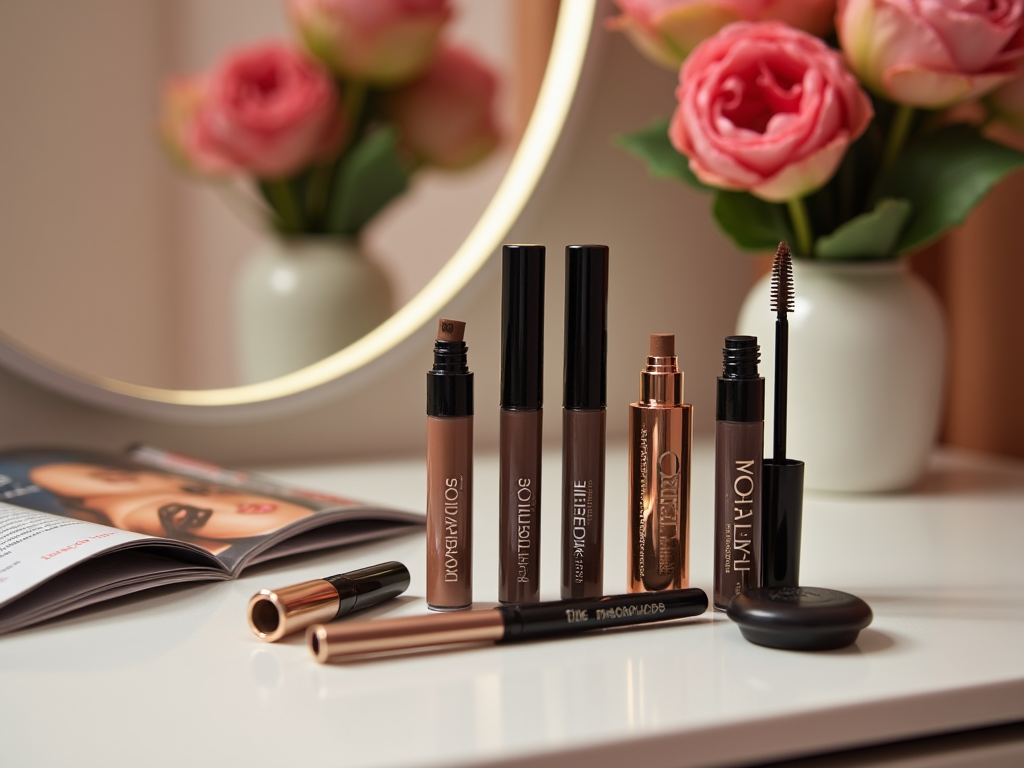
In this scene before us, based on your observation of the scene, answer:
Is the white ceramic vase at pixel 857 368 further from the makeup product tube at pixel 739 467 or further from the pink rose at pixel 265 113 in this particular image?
the pink rose at pixel 265 113

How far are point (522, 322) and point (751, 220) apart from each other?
1.12 ft

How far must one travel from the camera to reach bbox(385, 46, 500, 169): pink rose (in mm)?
942

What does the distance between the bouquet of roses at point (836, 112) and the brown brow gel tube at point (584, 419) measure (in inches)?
8.0

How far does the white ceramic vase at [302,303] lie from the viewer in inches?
36.1

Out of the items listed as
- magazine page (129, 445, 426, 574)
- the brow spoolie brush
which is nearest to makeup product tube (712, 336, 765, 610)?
the brow spoolie brush

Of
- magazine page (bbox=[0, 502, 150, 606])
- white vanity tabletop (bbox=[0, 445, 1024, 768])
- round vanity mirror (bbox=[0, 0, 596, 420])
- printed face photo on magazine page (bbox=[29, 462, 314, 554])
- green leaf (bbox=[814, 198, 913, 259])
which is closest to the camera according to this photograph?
white vanity tabletop (bbox=[0, 445, 1024, 768])

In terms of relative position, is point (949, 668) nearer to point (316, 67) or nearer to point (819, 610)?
point (819, 610)

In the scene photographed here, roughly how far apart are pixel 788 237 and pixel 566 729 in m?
0.50

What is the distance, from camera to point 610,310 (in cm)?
101

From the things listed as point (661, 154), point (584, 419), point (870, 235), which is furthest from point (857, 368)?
point (584, 419)

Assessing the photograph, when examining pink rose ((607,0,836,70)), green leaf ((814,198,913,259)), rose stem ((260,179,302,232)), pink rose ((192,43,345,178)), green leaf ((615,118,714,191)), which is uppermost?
pink rose ((607,0,836,70))

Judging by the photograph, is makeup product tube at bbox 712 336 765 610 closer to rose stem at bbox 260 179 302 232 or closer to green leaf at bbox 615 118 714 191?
green leaf at bbox 615 118 714 191

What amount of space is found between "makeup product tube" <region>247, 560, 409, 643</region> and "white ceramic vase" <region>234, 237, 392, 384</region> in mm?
427

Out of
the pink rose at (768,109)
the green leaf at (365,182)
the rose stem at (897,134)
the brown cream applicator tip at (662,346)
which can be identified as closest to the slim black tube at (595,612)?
the brown cream applicator tip at (662,346)
